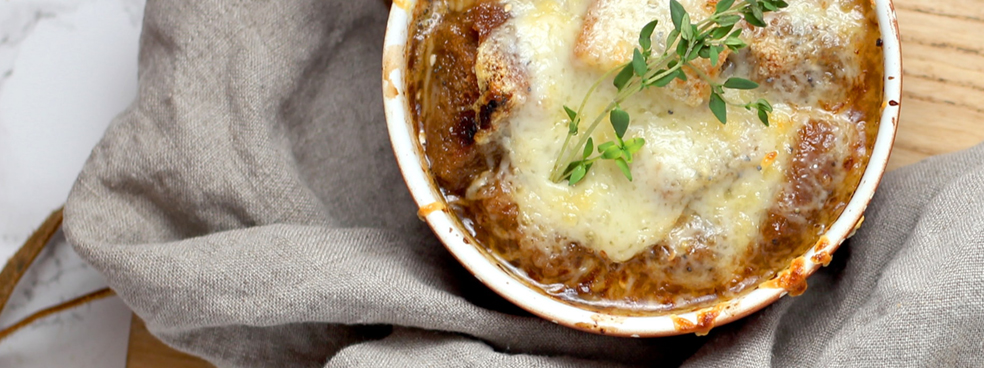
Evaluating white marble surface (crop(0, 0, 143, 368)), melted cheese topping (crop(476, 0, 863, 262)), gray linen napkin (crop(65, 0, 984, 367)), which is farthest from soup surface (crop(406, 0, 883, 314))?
white marble surface (crop(0, 0, 143, 368))

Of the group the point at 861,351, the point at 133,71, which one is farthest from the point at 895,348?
the point at 133,71

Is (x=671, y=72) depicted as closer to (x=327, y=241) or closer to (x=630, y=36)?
(x=630, y=36)

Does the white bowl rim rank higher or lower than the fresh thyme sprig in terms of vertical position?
lower

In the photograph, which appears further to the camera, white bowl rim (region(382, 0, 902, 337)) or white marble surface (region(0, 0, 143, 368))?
white marble surface (region(0, 0, 143, 368))

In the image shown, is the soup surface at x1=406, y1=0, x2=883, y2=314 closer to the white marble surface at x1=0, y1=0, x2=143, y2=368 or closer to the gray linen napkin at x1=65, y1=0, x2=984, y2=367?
the gray linen napkin at x1=65, y1=0, x2=984, y2=367

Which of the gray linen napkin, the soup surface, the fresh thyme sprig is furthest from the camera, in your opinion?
the gray linen napkin

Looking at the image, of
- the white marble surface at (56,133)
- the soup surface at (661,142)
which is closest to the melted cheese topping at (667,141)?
the soup surface at (661,142)

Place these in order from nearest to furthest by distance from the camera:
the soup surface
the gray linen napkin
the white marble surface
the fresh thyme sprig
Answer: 1. the fresh thyme sprig
2. the soup surface
3. the gray linen napkin
4. the white marble surface

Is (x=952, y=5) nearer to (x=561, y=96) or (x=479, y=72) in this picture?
(x=561, y=96)
